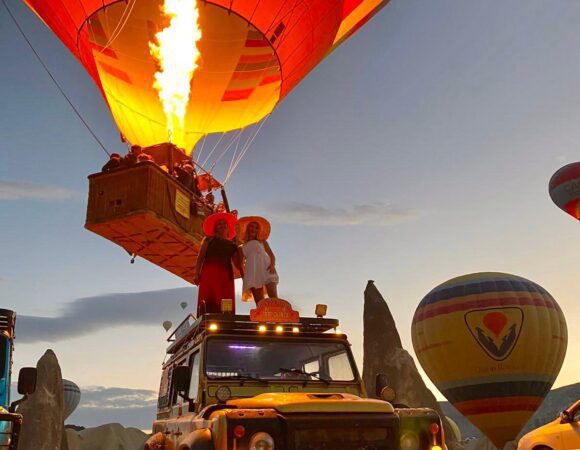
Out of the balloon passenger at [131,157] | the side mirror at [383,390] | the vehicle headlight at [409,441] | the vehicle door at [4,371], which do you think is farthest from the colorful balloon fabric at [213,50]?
the vehicle headlight at [409,441]

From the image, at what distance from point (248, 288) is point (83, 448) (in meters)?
72.0

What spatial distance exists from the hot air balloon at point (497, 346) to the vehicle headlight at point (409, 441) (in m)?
18.5

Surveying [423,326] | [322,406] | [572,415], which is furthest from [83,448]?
[322,406]

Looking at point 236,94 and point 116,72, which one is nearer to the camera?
point 116,72

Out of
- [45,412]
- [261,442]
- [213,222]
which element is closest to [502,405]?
[213,222]

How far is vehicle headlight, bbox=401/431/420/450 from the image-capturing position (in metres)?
4.89

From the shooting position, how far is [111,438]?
76.1 m

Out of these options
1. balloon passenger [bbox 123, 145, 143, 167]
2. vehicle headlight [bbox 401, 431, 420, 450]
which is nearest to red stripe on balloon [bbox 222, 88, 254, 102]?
balloon passenger [bbox 123, 145, 143, 167]

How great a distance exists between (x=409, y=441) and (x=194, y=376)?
2.12 m

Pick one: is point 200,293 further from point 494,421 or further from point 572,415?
point 494,421

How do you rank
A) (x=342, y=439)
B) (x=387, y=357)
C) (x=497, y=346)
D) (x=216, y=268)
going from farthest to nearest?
(x=387, y=357) < (x=497, y=346) < (x=216, y=268) < (x=342, y=439)

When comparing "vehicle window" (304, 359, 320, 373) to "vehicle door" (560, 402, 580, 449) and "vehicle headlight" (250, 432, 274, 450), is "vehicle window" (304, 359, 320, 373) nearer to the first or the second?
"vehicle headlight" (250, 432, 274, 450)

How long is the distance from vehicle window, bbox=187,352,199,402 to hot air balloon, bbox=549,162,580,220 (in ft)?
110

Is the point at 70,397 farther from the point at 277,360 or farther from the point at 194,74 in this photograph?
the point at 277,360
